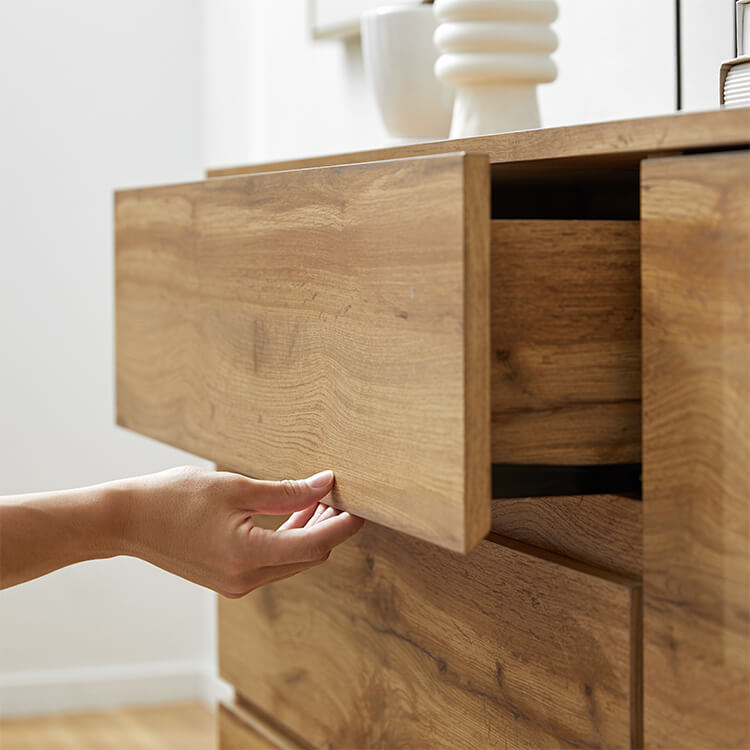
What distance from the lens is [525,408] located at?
0.57 metres

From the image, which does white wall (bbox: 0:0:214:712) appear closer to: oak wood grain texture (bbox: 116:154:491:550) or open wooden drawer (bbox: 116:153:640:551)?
oak wood grain texture (bbox: 116:154:491:550)

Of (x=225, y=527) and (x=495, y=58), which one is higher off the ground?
(x=495, y=58)

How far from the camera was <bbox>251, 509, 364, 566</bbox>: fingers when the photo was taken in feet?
2.21

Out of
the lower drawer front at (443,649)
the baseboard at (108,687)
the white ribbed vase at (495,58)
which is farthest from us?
the baseboard at (108,687)

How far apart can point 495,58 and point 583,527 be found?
412 mm

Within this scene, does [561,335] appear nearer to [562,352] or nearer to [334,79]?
[562,352]

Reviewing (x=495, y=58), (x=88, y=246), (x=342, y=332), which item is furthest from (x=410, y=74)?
(x=88, y=246)

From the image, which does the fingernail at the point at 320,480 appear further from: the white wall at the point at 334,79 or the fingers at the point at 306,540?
the white wall at the point at 334,79

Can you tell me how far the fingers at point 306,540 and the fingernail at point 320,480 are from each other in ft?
0.09

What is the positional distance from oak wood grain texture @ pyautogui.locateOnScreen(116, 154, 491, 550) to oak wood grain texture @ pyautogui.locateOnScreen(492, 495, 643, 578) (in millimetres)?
95

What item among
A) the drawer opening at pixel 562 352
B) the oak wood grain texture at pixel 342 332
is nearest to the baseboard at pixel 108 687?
the oak wood grain texture at pixel 342 332

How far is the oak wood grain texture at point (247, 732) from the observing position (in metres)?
1.00

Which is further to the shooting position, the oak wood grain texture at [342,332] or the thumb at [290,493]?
the thumb at [290,493]

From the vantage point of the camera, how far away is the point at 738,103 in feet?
2.19
